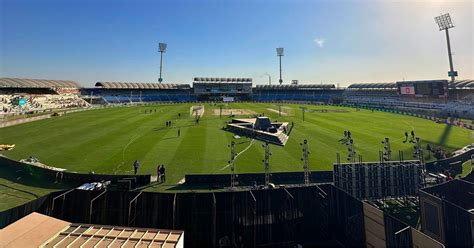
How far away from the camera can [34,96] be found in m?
88.9

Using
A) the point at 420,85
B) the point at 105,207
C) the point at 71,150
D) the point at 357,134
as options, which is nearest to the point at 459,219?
the point at 105,207

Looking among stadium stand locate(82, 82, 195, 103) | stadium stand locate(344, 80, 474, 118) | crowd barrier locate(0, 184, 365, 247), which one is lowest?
crowd barrier locate(0, 184, 365, 247)

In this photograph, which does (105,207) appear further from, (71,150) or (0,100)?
(0,100)

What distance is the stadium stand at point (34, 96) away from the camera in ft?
244

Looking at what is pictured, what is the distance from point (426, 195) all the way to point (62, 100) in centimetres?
10934

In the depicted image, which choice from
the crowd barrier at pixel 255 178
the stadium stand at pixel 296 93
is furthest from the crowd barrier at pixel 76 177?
the stadium stand at pixel 296 93

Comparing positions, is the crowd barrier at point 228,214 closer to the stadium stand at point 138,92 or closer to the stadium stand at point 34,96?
the stadium stand at point 34,96

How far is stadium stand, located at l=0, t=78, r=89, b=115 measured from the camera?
74250mm

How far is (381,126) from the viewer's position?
1970 inches

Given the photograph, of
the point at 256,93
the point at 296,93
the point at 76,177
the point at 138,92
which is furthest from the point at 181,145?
the point at 256,93

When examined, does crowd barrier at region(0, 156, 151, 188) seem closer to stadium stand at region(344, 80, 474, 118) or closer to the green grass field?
the green grass field

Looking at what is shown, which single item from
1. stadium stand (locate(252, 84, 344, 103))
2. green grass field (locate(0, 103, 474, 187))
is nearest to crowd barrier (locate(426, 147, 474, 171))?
Result: green grass field (locate(0, 103, 474, 187))

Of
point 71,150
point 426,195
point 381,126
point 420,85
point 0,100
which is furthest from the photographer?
point 0,100

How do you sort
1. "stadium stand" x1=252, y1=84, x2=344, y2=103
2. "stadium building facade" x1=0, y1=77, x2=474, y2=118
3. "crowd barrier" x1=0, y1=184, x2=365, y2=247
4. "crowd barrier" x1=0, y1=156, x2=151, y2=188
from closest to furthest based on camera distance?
"crowd barrier" x1=0, y1=184, x2=365, y2=247, "crowd barrier" x1=0, y1=156, x2=151, y2=188, "stadium building facade" x1=0, y1=77, x2=474, y2=118, "stadium stand" x1=252, y1=84, x2=344, y2=103
